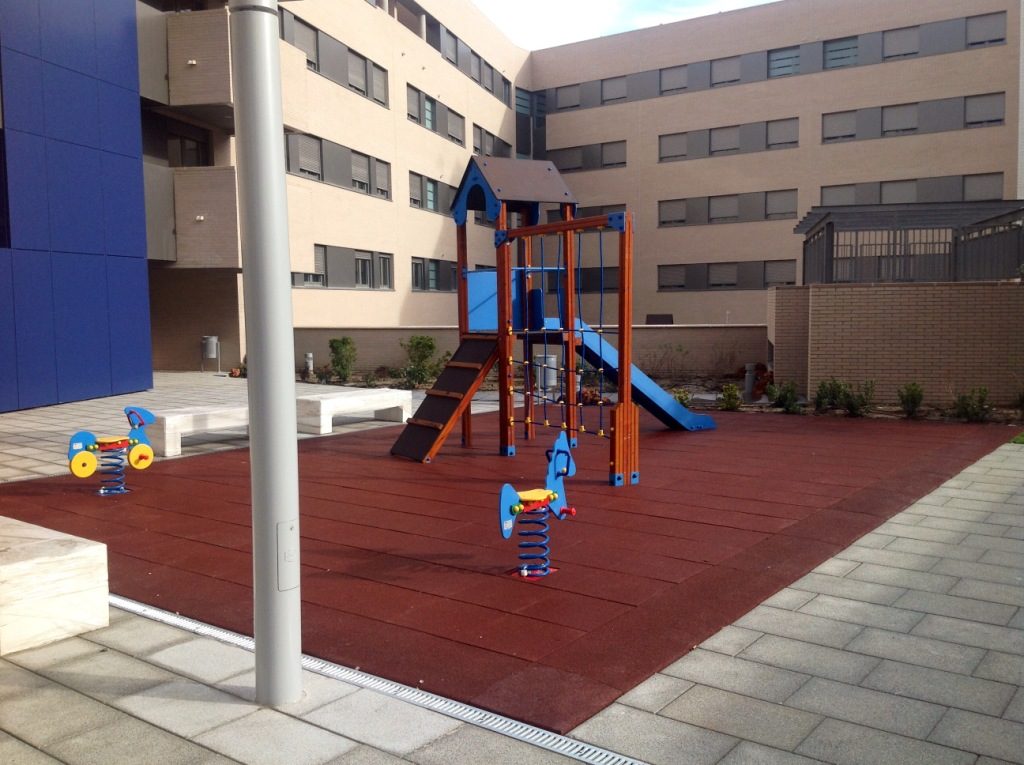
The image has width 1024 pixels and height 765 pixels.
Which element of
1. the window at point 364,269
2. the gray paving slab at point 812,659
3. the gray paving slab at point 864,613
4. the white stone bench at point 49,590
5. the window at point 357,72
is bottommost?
the gray paving slab at point 812,659

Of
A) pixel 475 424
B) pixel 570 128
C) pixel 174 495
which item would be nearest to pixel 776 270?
pixel 570 128

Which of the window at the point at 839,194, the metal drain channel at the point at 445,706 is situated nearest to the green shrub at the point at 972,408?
the metal drain channel at the point at 445,706

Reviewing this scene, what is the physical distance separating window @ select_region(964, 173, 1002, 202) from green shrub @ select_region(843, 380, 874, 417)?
769 inches

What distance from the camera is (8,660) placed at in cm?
442

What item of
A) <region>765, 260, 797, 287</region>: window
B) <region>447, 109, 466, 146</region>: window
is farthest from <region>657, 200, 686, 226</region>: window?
<region>447, 109, 466, 146</region>: window

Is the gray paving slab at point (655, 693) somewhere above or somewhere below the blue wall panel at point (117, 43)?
below

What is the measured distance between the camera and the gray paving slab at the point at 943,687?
3857 mm

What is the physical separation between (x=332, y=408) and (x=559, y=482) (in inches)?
270

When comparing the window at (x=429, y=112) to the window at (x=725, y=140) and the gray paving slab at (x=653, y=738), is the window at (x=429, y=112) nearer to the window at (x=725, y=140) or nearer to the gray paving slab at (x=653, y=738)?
the window at (x=725, y=140)

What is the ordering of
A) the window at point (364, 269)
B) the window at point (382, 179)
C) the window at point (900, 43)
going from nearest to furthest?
the window at point (364, 269), the window at point (382, 179), the window at point (900, 43)

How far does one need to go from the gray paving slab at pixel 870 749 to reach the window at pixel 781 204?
32966 mm

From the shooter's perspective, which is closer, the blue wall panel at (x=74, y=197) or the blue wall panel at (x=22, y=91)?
the blue wall panel at (x=22, y=91)

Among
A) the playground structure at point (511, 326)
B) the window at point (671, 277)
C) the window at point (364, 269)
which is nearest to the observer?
the playground structure at point (511, 326)

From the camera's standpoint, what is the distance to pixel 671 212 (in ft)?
121
